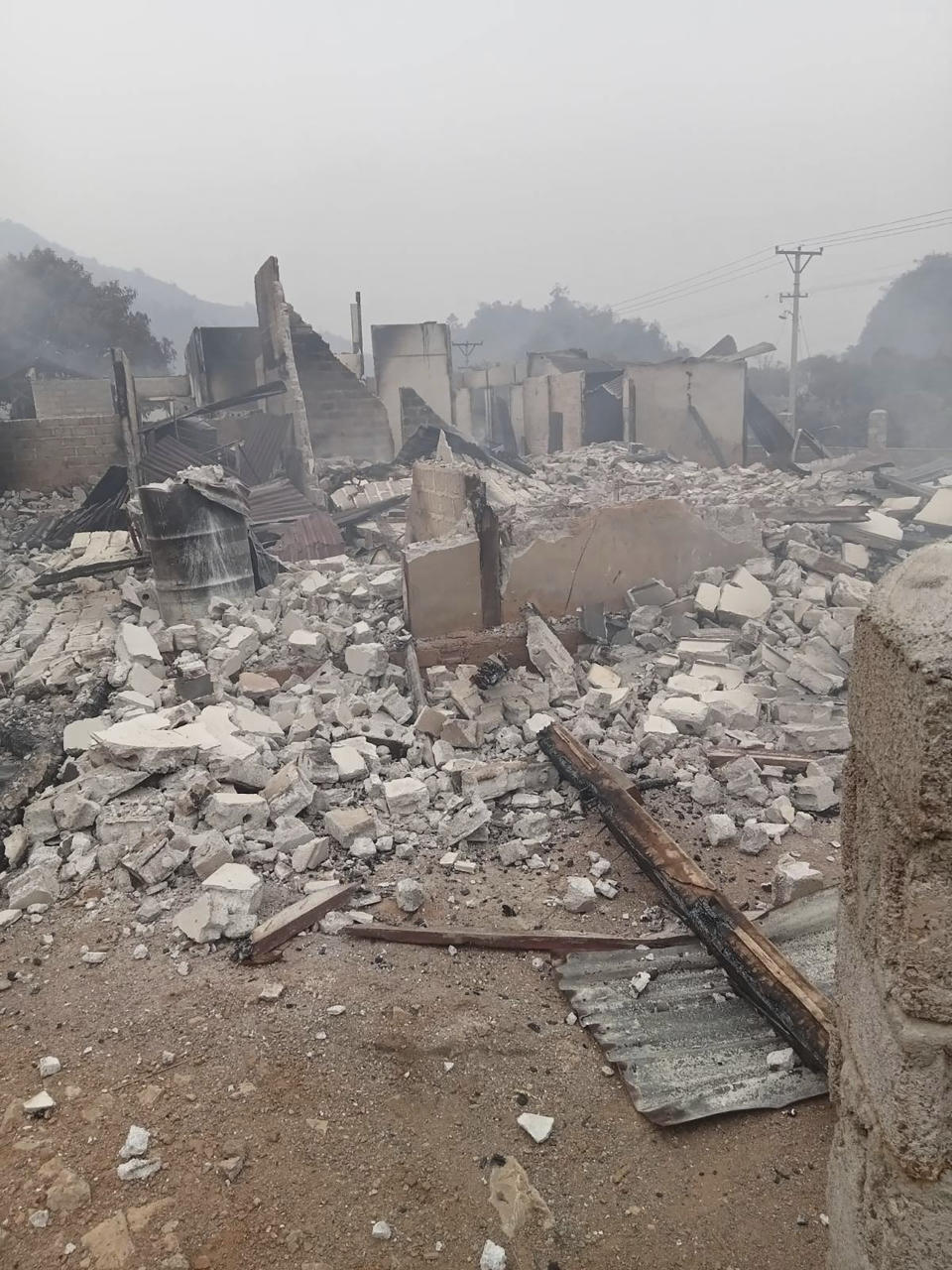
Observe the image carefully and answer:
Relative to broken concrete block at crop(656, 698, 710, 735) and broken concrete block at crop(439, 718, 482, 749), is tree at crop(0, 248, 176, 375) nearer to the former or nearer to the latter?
broken concrete block at crop(439, 718, 482, 749)

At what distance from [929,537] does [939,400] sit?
25.0 meters

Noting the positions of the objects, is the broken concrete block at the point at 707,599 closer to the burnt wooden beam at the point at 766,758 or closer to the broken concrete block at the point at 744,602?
the broken concrete block at the point at 744,602

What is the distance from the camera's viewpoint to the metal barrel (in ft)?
27.1

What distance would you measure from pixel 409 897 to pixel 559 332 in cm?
7716

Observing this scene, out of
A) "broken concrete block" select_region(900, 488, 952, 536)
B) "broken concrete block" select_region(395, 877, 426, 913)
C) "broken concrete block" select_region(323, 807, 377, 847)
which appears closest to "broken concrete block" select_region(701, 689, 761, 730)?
"broken concrete block" select_region(323, 807, 377, 847)

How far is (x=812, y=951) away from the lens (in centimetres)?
355

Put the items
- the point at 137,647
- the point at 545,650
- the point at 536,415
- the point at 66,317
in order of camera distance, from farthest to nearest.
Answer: the point at 66,317 < the point at 536,415 < the point at 137,647 < the point at 545,650

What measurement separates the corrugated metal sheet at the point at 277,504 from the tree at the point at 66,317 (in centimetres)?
2946

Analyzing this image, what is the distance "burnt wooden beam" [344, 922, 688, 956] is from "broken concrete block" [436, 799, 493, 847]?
90 centimetres

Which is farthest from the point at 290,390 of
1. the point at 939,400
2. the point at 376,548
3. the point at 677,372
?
the point at 939,400

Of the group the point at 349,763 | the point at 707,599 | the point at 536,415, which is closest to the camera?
the point at 349,763

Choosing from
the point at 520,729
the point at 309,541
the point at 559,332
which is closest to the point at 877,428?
the point at 309,541

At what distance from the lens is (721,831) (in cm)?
477

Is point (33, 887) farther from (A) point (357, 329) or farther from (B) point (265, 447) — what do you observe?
(A) point (357, 329)
